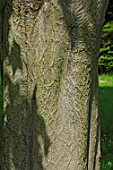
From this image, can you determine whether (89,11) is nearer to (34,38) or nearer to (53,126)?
(34,38)

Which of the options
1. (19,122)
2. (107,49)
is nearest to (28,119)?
(19,122)

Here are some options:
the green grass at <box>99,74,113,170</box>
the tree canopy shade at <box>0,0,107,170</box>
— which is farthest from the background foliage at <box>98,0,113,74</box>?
the tree canopy shade at <box>0,0,107,170</box>

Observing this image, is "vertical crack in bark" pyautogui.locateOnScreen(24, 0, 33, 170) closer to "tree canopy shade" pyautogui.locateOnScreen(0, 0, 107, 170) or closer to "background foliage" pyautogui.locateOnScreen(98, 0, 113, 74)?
"tree canopy shade" pyautogui.locateOnScreen(0, 0, 107, 170)

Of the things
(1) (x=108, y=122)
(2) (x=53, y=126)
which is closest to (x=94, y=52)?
(2) (x=53, y=126)

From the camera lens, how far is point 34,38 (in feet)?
12.3

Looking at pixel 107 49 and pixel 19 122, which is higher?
pixel 107 49

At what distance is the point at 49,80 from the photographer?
377cm

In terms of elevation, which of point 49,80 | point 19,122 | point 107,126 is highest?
point 49,80

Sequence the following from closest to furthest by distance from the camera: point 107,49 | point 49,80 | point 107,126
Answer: point 49,80
point 107,126
point 107,49

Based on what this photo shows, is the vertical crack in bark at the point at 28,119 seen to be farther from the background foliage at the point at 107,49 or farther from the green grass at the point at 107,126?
the background foliage at the point at 107,49

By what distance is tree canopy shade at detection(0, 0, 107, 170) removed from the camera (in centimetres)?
371

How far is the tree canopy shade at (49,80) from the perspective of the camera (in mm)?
3713

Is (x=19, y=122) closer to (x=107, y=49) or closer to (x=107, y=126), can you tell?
(x=107, y=126)

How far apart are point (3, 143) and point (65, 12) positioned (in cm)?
108
